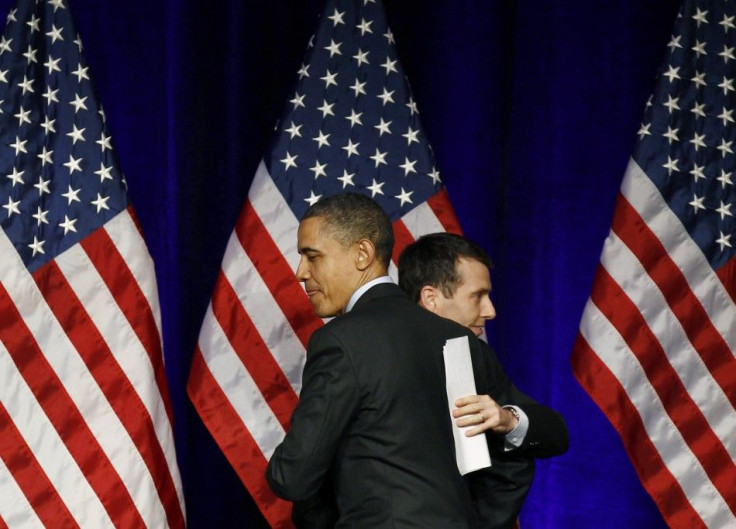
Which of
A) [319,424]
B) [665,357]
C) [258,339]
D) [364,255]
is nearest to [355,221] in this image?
[364,255]

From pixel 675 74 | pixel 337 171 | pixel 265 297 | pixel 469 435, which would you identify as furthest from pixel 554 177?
pixel 469 435

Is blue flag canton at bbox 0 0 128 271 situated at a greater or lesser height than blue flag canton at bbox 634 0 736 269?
greater

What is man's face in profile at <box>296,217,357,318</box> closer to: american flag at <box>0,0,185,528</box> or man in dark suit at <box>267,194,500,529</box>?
man in dark suit at <box>267,194,500,529</box>

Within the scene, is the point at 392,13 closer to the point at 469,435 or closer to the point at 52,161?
the point at 52,161

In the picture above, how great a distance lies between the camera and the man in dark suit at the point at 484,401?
2.45 metres

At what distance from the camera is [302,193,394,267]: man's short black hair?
7.79 ft

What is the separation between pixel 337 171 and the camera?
3.29 metres

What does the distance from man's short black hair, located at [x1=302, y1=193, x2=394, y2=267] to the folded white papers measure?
0.27 m

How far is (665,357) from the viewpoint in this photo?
3318mm

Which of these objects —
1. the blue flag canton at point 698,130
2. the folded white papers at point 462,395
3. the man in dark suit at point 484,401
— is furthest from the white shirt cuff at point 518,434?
the blue flag canton at point 698,130

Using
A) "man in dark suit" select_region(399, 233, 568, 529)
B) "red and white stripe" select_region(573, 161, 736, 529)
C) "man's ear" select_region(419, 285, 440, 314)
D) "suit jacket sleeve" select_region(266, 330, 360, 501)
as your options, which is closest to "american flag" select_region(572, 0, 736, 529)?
"red and white stripe" select_region(573, 161, 736, 529)

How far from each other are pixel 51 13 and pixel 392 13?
1.32 metres

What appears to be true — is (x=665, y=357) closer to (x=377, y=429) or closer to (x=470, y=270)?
(x=470, y=270)

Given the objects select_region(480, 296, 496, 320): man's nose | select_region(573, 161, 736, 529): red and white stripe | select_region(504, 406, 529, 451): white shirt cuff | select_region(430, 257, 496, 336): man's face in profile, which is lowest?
select_region(573, 161, 736, 529): red and white stripe
